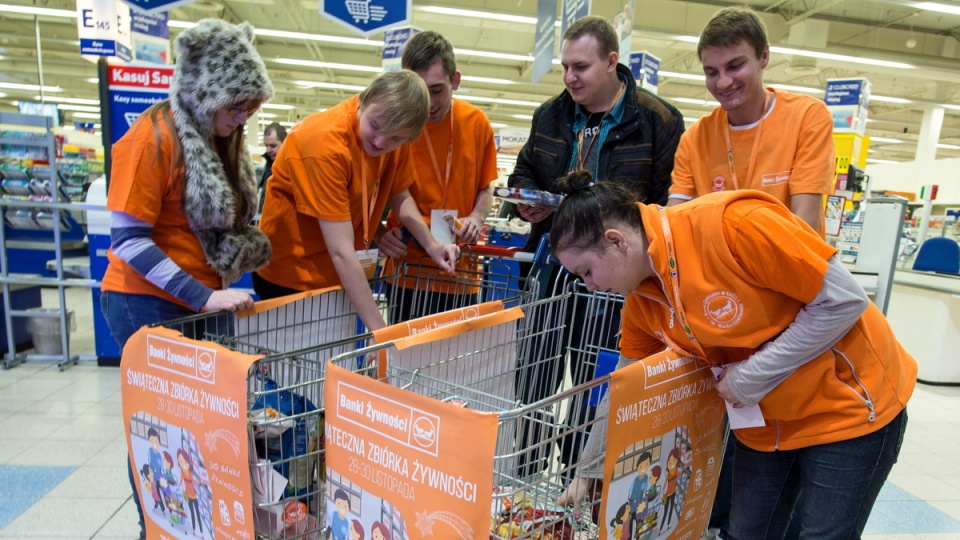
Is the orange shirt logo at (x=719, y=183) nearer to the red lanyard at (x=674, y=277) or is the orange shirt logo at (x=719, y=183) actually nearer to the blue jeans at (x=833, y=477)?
the red lanyard at (x=674, y=277)

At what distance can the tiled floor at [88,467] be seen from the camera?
8.02 ft

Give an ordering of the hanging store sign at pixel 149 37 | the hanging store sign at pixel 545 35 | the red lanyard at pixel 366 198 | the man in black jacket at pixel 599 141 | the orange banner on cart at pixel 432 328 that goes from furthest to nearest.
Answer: the hanging store sign at pixel 149 37, the hanging store sign at pixel 545 35, the man in black jacket at pixel 599 141, the red lanyard at pixel 366 198, the orange banner on cart at pixel 432 328

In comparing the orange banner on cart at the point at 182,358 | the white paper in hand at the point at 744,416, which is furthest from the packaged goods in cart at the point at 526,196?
the orange banner on cart at the point at 182,358

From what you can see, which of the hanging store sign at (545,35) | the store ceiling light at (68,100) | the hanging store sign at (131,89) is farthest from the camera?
the store ceiling light at (68,100)

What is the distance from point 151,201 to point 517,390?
1260 mm

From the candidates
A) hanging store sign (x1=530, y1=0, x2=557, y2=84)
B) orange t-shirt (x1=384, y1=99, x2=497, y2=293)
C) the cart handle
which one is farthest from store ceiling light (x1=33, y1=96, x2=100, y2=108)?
the cart handle

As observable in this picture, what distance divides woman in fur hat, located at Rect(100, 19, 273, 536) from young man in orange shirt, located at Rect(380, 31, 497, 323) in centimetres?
60

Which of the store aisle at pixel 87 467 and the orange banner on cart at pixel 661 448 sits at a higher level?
the orange banner on cart at pixel 661 448

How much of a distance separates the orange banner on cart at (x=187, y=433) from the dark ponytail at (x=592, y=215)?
70cm

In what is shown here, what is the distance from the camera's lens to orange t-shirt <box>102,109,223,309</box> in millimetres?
1526

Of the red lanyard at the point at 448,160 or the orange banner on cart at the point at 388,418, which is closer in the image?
the orange banner on cart at the point at 388,418

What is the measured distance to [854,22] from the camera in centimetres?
1183

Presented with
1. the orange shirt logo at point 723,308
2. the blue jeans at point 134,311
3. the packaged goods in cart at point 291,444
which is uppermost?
the orange shirt logo at point 723,308

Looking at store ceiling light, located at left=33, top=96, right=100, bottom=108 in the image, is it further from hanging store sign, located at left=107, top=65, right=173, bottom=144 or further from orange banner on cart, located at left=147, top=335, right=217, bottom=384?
orange banner on cart, located at left=147, top=335, right=217, bottom=384
